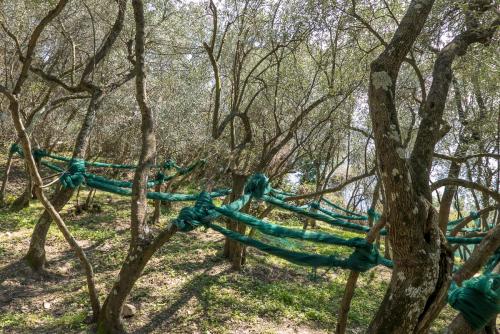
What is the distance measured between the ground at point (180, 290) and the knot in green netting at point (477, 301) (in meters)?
1.15

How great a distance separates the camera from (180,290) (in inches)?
206

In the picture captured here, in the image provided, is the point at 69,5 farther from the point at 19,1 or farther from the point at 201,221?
the point at 201,221

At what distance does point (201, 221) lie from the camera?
3.17 m

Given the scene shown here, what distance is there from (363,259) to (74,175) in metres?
3.23

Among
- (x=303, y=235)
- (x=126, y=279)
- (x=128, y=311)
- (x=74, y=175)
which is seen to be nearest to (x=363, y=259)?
(x=303, y=235)

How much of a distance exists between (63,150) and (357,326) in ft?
39.4

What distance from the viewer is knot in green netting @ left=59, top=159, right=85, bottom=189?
4.34 metres

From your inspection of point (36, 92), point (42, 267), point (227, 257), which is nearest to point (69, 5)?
point (36, 92)

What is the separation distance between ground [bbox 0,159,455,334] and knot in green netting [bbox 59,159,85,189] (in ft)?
4.49

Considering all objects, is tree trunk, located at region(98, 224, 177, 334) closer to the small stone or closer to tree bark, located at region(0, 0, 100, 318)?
→ tree bark, located at region(0, 0, 100, 318)

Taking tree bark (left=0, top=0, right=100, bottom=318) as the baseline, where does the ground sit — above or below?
below

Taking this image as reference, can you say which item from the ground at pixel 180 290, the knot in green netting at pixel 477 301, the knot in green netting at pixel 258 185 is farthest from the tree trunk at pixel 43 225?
the knot in green netting at pixel 477 301

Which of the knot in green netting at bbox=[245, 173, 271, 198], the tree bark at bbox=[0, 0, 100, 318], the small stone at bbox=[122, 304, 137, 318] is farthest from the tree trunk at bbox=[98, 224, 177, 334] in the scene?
the knot in green netting at bbox=[245, 173, 271, 198]

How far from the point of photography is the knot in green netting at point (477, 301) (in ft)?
6.31
